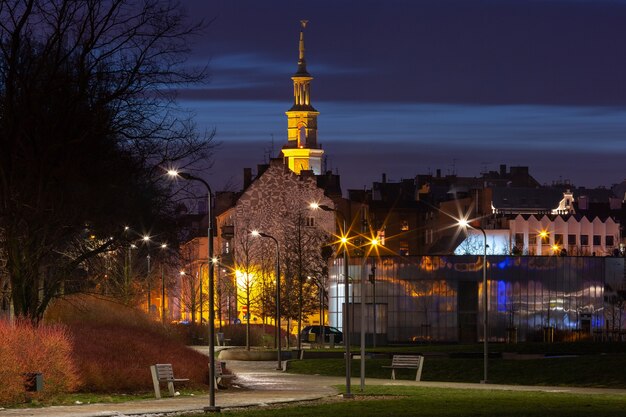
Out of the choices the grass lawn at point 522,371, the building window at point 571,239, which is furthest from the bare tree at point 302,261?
the building window at point 571,239

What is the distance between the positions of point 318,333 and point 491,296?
1493cm

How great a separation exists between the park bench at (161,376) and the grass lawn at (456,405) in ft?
16.9

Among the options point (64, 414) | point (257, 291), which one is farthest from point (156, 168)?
point (257, 291)

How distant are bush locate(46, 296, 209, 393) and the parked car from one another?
49275 mm

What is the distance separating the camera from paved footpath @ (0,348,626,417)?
1372 inches

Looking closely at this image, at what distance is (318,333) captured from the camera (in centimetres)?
10894

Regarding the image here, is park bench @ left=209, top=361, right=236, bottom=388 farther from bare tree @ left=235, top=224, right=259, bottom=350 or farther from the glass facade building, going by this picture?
bare tree @ left=235, top=224, right=259, bottom=350

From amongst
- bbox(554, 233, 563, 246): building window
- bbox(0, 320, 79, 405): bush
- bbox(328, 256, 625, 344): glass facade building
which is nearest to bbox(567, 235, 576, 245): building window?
bbox(554, 233, 563, 246): building window

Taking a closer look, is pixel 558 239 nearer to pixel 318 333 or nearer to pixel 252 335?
pixel 318 333

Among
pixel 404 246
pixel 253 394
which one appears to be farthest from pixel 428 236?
pixel 253 394

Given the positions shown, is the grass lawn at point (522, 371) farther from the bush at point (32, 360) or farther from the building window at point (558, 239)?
the building window at point (558, 239)

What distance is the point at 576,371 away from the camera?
5428cm

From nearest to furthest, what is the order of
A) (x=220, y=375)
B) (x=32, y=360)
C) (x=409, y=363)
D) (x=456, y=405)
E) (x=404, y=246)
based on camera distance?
(x=456, y=405), (x=32, y=360), (x=220, y=375), (x=409, y=363), (x=404, y=246)

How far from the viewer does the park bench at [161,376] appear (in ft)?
135
